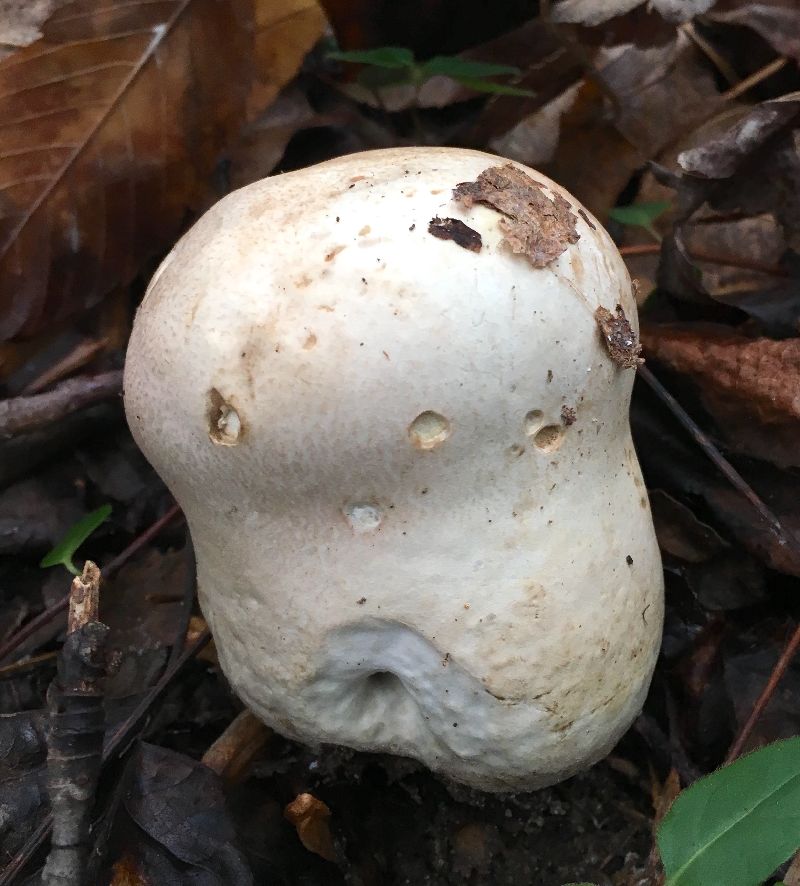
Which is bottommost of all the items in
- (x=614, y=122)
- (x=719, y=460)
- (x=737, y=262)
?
(x=719, y=460)

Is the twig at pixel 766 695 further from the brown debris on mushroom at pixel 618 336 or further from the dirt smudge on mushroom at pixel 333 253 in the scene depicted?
the dirt smudge on mushroom at pixel 333 253

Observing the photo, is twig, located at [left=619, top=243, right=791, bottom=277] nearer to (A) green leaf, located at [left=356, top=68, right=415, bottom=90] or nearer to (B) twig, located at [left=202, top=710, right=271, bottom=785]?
(A) green leaf, located at [left=356, top=68, right=415, bottom=90]

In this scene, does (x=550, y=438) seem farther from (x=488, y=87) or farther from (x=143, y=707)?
(x=488, y=87)

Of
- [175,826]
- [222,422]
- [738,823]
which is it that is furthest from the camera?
[175,826]

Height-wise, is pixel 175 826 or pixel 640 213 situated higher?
pixel 640 213

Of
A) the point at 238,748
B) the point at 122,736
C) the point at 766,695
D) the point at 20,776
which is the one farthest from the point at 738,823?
the point at 20,776

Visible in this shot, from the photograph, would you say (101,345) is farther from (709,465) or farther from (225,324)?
(709,465)

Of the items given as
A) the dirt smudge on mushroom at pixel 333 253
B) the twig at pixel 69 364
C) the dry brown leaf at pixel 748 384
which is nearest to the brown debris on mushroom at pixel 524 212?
the dirt smudge on mushroom at pixel 333 253
